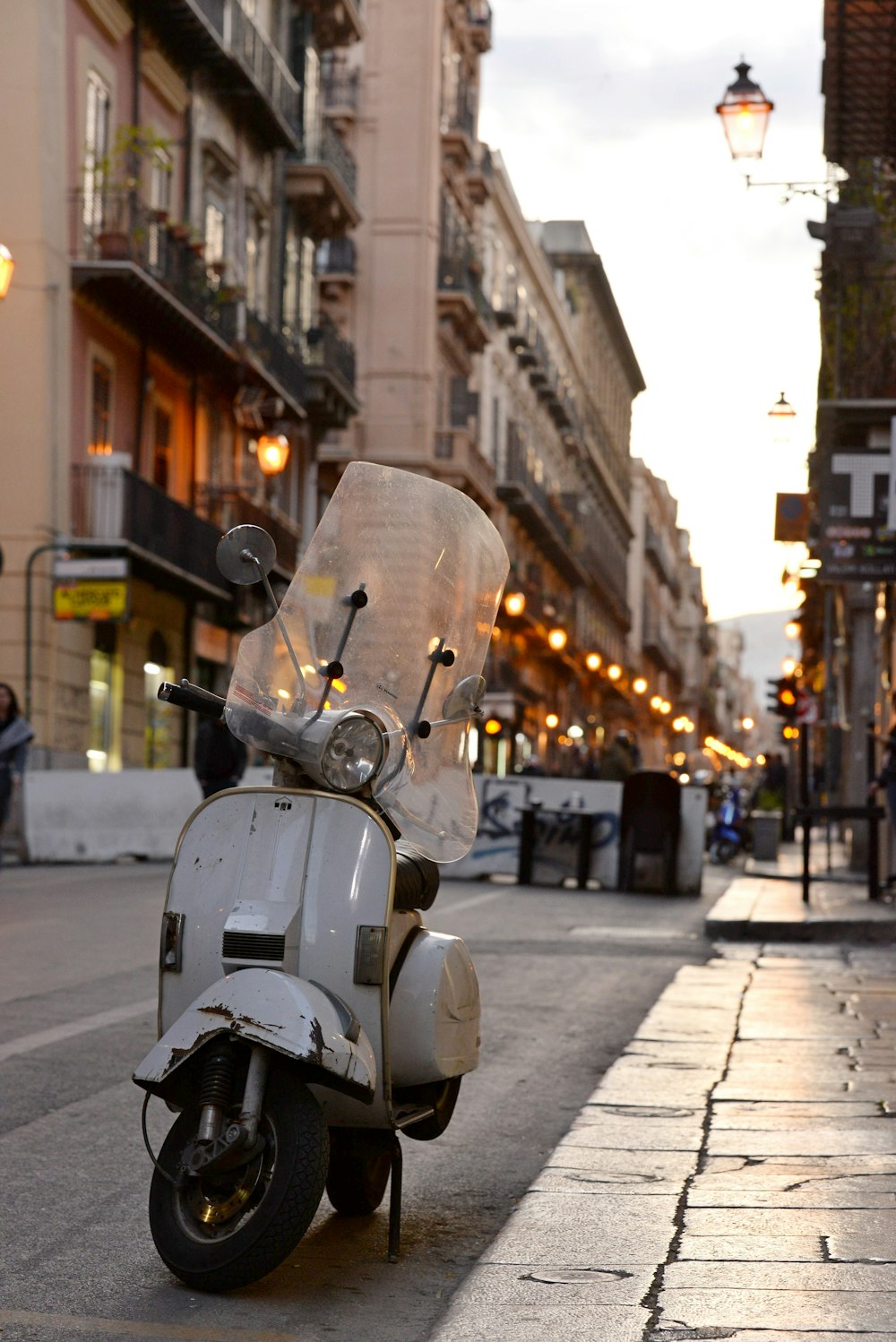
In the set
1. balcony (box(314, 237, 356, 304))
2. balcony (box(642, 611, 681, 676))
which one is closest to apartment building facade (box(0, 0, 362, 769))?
balcony (box(314, 237, 356, 304))

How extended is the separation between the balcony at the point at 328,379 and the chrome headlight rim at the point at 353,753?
3176 cm

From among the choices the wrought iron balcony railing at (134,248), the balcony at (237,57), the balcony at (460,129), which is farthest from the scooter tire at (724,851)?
the balcony at (460,129)

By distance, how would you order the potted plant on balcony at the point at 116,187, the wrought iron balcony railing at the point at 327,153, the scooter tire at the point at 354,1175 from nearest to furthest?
the scooter tire at the point at 354,1175, the potted plant on balcony at the point at 116,187, the wrought iron balcony railing at the point at 327,153

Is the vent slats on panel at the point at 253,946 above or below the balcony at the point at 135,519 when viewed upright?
below

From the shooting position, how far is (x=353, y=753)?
4.87 m

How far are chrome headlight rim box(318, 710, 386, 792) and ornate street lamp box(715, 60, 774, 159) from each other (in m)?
14.1

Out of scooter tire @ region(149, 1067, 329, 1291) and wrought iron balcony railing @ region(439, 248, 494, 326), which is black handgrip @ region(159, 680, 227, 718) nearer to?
scooter tire @ region(149, 1067, 329, 1291)

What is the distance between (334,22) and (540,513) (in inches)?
848

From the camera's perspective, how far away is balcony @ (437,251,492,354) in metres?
47.5

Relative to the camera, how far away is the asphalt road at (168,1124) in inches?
174

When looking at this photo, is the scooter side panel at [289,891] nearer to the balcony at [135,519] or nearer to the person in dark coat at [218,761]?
the person in dark coat at [218,761]

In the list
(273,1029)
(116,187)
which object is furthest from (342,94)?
(273,1029)

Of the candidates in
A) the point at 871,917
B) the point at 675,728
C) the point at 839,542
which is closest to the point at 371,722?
the point at 871,917

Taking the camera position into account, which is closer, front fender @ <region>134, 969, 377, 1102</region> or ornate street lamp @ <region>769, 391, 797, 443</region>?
front fender @ <region>134, 969, 377, 1102</region>
